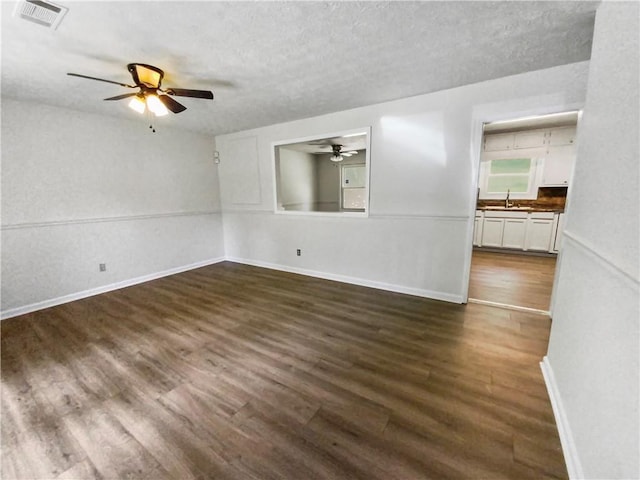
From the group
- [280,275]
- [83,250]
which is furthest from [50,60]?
[280,275]

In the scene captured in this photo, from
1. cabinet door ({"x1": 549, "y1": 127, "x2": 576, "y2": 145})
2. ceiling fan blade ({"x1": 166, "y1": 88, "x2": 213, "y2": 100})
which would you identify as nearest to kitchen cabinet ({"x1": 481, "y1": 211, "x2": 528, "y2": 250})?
cabinet door ({"x1": 549, "y1": 127, "x2": 576, "y2": 145})

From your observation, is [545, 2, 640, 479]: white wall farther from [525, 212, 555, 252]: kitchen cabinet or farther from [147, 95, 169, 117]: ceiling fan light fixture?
[525, 212, 555, 252]: kitchen cabinet

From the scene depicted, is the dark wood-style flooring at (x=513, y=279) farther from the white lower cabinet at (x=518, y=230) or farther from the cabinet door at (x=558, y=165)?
the cabinet door at (x=558, y=165)

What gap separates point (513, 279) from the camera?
3934 millimetres

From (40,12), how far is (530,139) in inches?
279

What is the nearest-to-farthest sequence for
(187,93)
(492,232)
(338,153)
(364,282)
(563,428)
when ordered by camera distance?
(563,428) → (187,93) → (364,282) → (492,232) → (338,153)

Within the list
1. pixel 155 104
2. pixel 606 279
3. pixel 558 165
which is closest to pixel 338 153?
pixel 155 104

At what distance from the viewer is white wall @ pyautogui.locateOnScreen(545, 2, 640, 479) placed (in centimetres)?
90

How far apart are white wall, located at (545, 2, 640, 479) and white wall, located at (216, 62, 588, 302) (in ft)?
3.54

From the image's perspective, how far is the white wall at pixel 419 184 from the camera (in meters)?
2.59

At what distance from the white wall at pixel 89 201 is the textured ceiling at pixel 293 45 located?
542mm

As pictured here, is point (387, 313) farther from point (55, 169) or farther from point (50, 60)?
point (55, 169)

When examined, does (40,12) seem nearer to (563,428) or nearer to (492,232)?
(563,428)

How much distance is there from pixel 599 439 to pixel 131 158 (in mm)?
5378
